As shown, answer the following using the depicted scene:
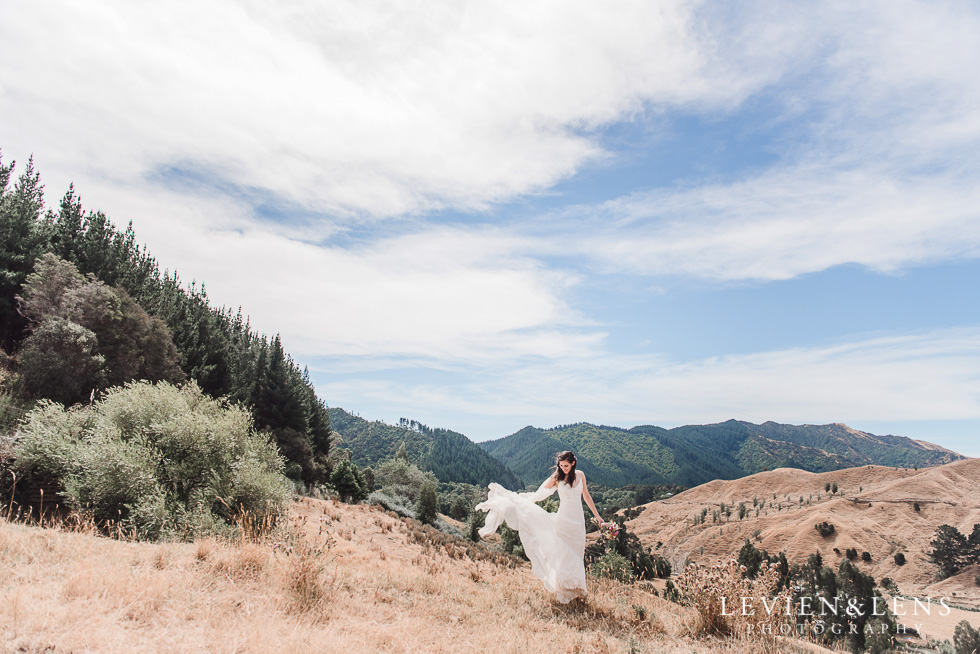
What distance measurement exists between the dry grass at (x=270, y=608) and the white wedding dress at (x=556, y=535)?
387mm

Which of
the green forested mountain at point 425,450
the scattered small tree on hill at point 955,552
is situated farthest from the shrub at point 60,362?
the green forested mountain at point 425,450

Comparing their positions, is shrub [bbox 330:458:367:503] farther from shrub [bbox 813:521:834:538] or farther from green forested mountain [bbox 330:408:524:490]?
green forested mountain [bbox 330:408:524:490]

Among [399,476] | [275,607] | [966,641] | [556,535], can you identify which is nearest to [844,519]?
[966,641]

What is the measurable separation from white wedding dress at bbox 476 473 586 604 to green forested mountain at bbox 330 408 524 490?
99.2 m

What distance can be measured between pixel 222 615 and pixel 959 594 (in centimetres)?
6109

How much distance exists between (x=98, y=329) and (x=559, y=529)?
79.5ft

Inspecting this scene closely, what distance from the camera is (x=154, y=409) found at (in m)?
11.4

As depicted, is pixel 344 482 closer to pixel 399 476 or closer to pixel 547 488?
pixel 399 476

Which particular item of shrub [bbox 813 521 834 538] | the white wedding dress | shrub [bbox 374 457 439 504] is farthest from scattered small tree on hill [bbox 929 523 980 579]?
the white wedding dress

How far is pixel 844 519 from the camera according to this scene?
55.7 metres

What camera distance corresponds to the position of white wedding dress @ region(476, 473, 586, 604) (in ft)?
22.0

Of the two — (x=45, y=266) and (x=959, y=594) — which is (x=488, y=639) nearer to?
(x=45, y=266)

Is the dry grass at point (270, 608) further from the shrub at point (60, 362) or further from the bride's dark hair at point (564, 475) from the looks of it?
the shrub at point (60, 362)

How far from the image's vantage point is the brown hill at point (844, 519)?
48934 millimetres
